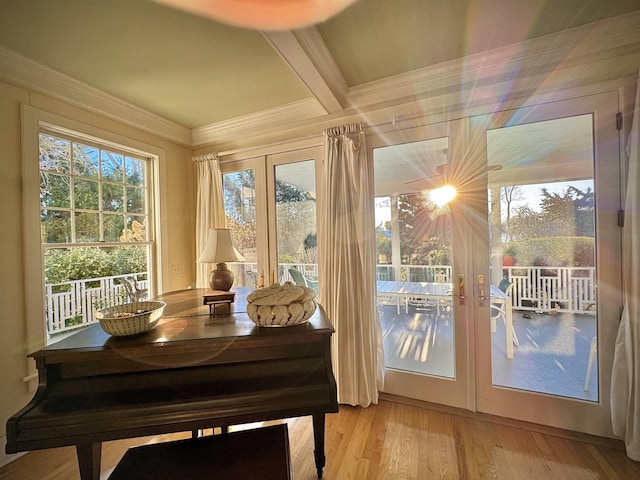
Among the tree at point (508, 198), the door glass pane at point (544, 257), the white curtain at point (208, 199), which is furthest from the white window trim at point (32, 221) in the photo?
the tree at point (508, 198)

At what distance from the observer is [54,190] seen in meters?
2.13

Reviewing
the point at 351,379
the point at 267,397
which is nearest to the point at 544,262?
the point at 351,379

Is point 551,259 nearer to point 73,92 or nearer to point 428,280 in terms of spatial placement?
point 428,280

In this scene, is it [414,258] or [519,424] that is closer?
[519,424]

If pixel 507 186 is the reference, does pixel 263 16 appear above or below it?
above

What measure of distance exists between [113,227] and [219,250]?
4.48 ft

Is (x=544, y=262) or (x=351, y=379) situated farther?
(x=351, y=379)

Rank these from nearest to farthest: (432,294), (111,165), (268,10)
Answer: (268,10) → (432,294) → (111,165)

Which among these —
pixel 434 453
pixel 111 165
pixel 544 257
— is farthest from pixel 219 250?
pixel 544 257

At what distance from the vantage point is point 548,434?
6.08 feet

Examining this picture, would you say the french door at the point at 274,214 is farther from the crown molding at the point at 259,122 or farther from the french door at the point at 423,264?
the french door at the point at 423,264

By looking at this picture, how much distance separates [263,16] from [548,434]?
3.24 meters

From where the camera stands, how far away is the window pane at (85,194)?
227cm

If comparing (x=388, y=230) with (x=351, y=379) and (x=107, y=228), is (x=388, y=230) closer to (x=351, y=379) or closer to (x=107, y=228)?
(x=351, y=379)
